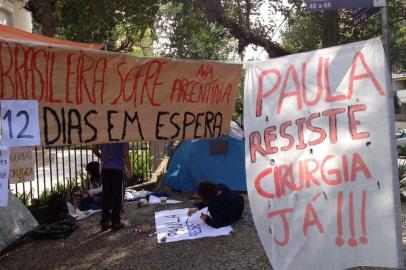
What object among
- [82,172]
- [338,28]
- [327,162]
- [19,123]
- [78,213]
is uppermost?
[338,28]

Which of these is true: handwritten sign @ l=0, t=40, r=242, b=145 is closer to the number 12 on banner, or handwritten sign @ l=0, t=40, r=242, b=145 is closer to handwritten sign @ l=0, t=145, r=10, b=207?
the number 12 on banner

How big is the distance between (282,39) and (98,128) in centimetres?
880

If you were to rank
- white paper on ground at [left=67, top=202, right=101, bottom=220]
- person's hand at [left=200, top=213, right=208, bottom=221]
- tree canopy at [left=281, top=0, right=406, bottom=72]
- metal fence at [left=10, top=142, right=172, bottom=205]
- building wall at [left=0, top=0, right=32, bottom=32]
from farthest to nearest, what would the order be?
building wall at [left=0, top=0, right=32, bottom=32]
metal fence at [left=10, top=142, right=172, bottom=205]
tree canopy at [left=281, top=0, right=406, bottom=72]
white paper on ground at [left=67, top=202, right=101, bottom=220]
person's hand at [left=200, top=213, right=208, bottom=221]

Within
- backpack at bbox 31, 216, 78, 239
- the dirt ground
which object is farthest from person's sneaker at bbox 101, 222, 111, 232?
backpack at bbox 31, 216, 78, 239

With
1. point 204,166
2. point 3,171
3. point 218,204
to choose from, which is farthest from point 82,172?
point 3,171

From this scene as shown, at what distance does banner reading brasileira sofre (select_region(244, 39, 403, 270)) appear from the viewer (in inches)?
121

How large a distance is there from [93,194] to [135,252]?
2.42 metres

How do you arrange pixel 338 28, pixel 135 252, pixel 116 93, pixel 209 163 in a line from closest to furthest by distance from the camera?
1. pixel 116 93
2. pixel 135 252
3. pixel 338 28
4. pixel 209 163

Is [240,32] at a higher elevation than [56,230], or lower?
higher

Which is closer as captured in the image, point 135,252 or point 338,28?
point 135,252

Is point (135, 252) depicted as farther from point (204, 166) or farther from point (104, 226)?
point (204, 166)

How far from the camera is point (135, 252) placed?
5.45 m

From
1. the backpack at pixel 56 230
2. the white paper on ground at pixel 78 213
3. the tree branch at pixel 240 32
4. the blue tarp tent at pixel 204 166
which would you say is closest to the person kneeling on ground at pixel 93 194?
the white paper on ground at pixel 78 213

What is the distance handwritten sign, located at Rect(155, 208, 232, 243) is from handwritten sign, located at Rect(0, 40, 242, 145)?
6.65 ft
